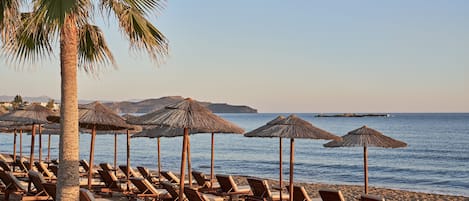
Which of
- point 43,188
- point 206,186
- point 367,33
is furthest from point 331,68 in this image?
point 43,188

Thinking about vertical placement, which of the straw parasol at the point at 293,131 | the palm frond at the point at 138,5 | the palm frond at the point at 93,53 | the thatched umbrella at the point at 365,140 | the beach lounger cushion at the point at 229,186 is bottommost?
the beach lounger cushion at the point at 229,186

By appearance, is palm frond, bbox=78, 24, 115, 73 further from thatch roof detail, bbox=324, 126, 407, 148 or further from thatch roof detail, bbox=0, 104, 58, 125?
thatch roof detail, bbox=0, 104, 58, 125

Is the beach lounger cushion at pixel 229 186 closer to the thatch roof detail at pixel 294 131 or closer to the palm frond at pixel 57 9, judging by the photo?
the thatch roof detail at pixel 294 131

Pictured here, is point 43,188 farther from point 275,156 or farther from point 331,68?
point 331,68

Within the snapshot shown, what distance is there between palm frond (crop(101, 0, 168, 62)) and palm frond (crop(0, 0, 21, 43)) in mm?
1047

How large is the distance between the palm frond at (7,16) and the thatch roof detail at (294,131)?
4472mm

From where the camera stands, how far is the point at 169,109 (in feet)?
26.5

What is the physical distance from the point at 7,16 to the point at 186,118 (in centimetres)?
264

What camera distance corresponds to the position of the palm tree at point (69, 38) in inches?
255

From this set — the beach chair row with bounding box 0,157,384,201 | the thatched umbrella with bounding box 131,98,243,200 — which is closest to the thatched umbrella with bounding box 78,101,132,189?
the beach chair row with bounding box 0,157,384,201

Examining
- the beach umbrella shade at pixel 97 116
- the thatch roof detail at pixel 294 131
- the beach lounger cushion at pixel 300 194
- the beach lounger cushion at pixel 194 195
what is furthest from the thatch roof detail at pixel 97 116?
the beach lounger cushion at pixel 300 194

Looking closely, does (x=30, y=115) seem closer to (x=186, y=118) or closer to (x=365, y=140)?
(x=186, y=118)

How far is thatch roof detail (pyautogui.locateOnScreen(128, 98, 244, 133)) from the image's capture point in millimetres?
7770

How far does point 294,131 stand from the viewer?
9312mm
